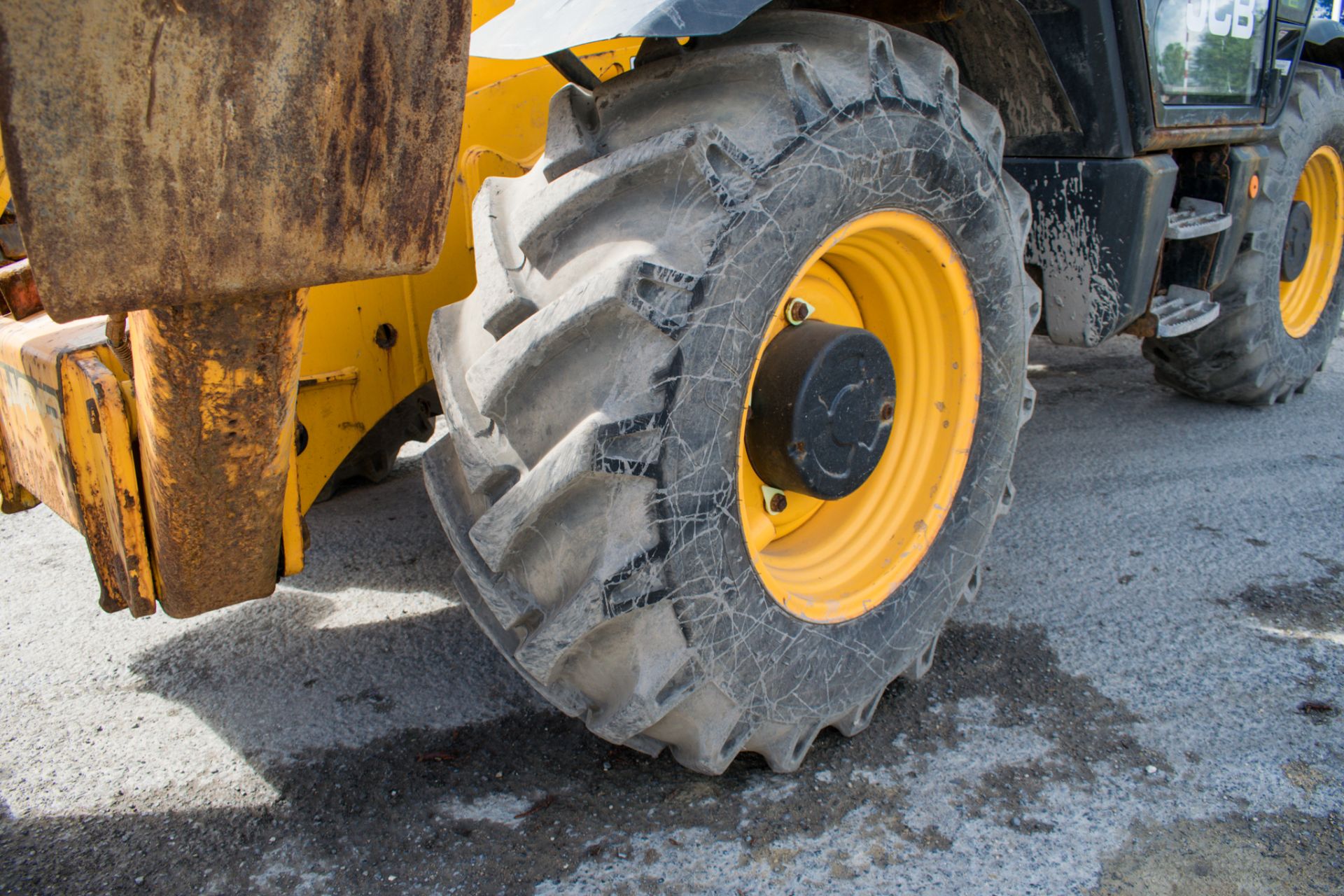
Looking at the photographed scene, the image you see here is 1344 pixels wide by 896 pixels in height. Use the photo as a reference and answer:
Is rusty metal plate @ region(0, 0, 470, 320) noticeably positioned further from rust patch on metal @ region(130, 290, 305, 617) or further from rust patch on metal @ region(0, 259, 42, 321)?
rust patch on metal @ region(0, 259, 42, 321)

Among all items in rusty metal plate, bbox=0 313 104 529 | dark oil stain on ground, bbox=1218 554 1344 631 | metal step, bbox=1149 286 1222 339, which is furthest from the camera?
metal step, bbox=1149 286 1222 339

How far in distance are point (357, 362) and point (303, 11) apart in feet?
3.95

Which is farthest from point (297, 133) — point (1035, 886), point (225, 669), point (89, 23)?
point (225, 669)

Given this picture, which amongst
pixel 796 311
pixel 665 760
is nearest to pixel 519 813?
pixel 665 760

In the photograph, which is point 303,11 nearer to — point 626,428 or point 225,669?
point 626,428

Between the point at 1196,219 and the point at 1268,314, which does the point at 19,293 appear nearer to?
the point at 1196,219

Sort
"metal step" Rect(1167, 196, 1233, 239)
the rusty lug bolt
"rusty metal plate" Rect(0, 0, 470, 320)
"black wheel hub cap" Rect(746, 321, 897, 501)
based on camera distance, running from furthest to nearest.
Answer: "metal step" Rect(1167, 196, 1233, 239)
the rusty lug bolt
"black wheel hub cap" Rect(746, 321, 897, 501)
"rusty metal plate" Rect(0, 0, 470, 320)

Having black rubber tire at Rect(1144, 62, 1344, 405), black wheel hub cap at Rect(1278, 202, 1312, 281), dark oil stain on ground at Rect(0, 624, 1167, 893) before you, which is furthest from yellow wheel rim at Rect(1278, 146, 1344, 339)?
dark oil stain on ground at Rect(0, 624, 1167, 893)

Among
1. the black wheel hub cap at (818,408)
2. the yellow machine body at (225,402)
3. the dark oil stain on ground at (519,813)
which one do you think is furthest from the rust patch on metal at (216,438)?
the black wheel hub cap at (818,408)

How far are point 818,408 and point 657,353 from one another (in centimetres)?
42

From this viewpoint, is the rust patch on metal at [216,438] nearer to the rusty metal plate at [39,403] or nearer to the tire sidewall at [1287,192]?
the rusty metal plate at [39,403]

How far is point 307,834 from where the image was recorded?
1.78 m

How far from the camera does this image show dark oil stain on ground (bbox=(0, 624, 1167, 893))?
1685 mm

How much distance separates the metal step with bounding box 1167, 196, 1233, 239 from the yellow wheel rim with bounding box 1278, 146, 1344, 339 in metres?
1.35
